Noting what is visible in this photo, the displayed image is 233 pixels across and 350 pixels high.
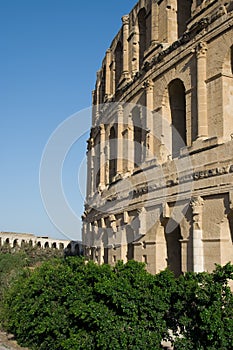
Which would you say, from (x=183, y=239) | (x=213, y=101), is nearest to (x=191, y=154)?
(x=213, y=101)

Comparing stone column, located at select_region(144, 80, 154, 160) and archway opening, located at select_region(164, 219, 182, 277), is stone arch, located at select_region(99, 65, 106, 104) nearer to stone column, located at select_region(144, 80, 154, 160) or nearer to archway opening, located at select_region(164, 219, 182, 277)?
stone column, located at select_region(144, 80, 154, 160)

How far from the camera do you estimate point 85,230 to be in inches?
1103

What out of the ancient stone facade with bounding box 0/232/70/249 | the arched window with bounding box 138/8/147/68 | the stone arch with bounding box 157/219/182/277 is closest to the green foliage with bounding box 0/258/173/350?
the stone arch with bounding box 157/219/182/277

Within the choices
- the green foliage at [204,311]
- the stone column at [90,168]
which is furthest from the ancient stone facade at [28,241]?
the green foliage at [204,311]

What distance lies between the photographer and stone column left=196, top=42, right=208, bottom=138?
1415 cm

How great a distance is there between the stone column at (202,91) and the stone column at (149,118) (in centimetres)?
334

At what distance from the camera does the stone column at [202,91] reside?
1415cm

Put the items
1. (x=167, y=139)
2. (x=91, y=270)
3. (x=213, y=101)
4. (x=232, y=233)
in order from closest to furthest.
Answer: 1. (x=91, y=270)
2. (x=232, y=233)
3. (x=213, y=101)
4. (x=167, y=139)

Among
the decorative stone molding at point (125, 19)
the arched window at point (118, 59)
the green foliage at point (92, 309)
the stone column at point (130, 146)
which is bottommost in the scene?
the green foliage at point (92, 309)

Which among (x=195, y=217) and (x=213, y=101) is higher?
(x=213, y=101)

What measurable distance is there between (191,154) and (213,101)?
166cm

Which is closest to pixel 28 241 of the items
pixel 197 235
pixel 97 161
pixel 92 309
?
pixel 97 161

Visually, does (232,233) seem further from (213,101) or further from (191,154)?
(213,101)

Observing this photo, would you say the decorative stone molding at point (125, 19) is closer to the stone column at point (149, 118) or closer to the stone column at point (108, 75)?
the stone column at point (108, 75)
